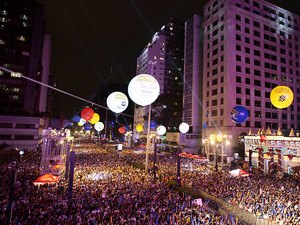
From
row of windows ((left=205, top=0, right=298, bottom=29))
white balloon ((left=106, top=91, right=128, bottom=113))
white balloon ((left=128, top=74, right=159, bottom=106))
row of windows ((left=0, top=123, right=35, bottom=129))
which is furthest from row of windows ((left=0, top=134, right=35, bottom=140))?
row of windows ((left=205, top=0, right=298, bottom=29))

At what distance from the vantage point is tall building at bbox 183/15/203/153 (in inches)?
2296

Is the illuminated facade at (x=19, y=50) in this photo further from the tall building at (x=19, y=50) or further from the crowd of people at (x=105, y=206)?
the crowd of people at (x=105, y=206)

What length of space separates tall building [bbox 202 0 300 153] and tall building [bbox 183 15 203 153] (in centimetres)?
502

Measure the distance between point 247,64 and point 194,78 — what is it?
1506 cm

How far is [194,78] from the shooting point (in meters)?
59.2

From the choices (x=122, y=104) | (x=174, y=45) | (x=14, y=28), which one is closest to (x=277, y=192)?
(x=122, y=104)

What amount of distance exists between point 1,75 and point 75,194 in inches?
2926

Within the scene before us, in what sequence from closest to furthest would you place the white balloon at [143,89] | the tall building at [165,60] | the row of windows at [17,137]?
the white balloon at [143,89]
the row of windows at [17,137]
the tall building at [165,60]

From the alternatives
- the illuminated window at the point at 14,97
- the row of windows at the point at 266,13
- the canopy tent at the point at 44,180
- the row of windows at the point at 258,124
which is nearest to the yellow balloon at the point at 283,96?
the canopy tent at the point at 44,180

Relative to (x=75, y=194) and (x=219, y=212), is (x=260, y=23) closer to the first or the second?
(x=219, y=212)

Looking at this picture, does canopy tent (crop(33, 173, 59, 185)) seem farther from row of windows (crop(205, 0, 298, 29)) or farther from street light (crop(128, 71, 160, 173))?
row of windows (crop(205, 0, 298, 29))

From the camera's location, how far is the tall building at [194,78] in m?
58.3

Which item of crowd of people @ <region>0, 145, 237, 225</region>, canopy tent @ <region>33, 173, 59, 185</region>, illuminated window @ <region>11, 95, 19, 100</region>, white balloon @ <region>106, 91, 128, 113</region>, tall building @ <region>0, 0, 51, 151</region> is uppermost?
tall building @ <region>0, 0, 51, 151</region>

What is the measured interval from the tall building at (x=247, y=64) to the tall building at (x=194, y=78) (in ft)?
16.5
